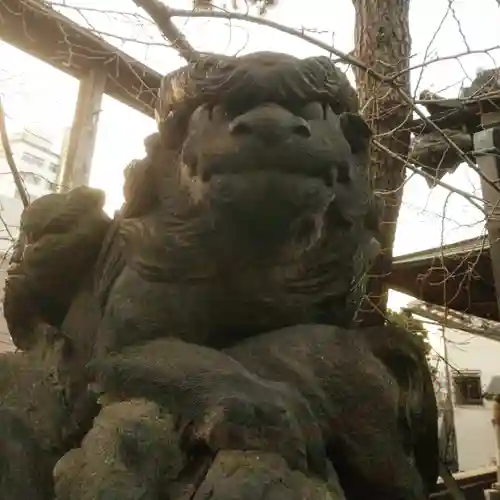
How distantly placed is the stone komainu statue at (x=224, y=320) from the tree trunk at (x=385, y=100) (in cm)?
87

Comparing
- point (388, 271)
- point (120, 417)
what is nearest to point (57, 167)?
point (388, 271)

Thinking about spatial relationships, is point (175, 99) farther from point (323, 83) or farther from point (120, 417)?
point (120, 417)

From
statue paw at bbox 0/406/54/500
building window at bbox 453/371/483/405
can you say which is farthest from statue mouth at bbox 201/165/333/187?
building window at bbox 453/371/483/405

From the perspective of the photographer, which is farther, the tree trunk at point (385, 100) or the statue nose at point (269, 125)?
the tree trunk at point (385, 100)

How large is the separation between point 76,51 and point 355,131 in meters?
1.65

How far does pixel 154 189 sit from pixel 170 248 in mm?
98

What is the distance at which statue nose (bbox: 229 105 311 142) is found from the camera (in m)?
0.66

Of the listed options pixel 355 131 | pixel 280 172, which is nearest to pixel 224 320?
pixel 280 172

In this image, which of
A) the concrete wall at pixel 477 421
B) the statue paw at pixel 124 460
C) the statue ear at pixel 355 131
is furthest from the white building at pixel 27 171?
the concrete wall at pixel 477 421

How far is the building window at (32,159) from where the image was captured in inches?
80.0

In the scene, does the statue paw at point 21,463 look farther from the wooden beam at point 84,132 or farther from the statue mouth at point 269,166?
the wooden beam at point 84,132

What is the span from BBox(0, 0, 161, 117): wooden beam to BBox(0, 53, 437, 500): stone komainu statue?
3.77 feet

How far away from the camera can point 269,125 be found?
66 cm

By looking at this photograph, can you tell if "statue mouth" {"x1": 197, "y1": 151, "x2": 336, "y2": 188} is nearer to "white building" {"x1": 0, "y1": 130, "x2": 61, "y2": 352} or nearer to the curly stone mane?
the curly stone mane
